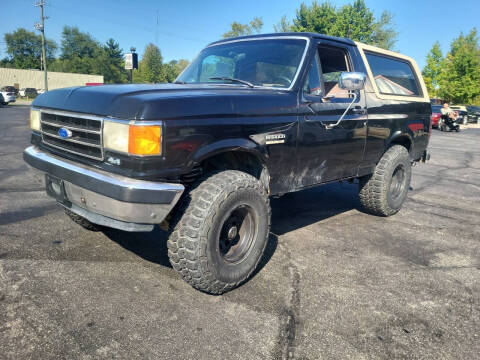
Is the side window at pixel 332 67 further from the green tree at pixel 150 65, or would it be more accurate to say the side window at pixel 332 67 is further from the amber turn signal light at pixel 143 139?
the green tree at pixel 150 65

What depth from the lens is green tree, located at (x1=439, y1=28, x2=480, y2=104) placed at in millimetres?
37594

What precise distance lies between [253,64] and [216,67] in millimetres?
471

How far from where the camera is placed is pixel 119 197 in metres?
2.34

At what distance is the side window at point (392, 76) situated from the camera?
4574mm

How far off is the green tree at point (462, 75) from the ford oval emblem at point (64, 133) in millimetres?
42953

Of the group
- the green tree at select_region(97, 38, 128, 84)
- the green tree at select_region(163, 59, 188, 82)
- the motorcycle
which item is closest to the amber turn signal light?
the green tree at select_region(163, 59, 188, 82)

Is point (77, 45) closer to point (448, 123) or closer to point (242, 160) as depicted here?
point (448, 123)

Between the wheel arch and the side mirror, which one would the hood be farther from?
the side mirror

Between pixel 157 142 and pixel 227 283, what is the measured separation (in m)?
1.20

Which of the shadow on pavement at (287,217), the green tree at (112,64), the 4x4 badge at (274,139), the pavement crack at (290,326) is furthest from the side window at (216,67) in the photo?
the green tree at (112,64)

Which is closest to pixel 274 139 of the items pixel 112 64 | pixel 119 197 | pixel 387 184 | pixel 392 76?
pixel 119 197

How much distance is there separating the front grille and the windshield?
143 centimetres

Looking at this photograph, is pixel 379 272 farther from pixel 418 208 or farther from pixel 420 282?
pixel 418 208

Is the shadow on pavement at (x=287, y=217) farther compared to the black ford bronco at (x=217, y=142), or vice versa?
the shadow on pavement at (x=287, y=217)
